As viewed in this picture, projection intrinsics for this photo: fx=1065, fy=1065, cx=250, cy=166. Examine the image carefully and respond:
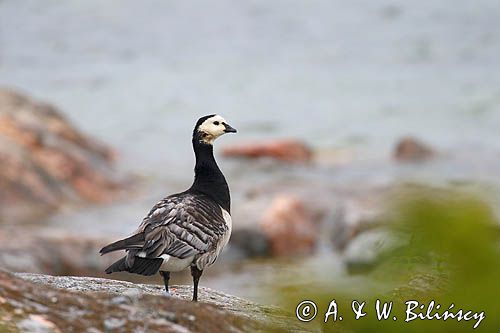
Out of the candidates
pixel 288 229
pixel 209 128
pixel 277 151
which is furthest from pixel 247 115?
pixel 209 128

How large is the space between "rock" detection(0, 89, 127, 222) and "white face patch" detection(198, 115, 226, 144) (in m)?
8.37

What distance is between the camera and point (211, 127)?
7070 mm

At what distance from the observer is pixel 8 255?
36.8ft

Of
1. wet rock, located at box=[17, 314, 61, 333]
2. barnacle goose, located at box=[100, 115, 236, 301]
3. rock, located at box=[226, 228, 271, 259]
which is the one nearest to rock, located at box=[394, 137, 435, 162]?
rock, located at box=[226, 228, 271, 259]

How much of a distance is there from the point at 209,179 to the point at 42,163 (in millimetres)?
10351

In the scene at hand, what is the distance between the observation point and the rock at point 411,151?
859 inches

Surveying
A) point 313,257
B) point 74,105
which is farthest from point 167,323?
point 74,105

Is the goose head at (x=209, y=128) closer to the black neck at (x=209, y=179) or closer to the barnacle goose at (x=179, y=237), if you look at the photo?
the black neck at (x=209, y=179)

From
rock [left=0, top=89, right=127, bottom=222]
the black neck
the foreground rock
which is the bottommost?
the foreground rock

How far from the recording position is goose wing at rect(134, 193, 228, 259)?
5355 millimetres

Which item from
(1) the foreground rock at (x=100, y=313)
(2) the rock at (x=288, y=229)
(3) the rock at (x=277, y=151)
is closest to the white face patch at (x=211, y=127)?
(1) the foreground rock at (x=100, y=313)

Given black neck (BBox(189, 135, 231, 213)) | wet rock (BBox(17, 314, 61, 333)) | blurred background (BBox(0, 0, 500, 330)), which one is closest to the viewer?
wet rock (BBox(17, 314, 61, 333))

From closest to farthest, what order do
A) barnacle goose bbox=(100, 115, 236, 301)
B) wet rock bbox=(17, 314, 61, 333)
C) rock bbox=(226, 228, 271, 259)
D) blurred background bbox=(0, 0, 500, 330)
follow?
wet rock bbox=(17, 314, 61, 333)
barnacle goose bbox=(100, 115, 236, 301)
rock bbox=(226, 228, 271, 259)
blurred background bbox=(0, 0, 500, 330)

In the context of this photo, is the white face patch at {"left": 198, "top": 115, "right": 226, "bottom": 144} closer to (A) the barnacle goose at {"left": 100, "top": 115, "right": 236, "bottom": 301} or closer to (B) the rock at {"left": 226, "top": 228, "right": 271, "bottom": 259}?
(A) the barnacle goose at {"left": 100, "top": 115, "right": 236, "bottom": 301}
